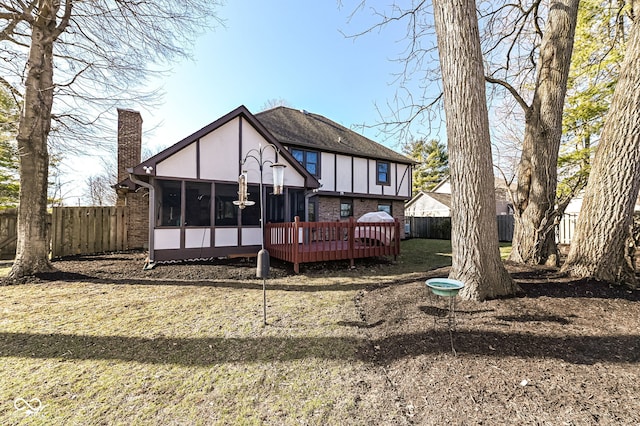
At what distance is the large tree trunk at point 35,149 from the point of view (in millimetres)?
6117

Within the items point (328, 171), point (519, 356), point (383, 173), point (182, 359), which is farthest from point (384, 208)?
point (182, 359)

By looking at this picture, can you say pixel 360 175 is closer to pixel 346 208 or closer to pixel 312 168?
pixel 346 208

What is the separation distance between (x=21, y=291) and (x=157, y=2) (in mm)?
7502

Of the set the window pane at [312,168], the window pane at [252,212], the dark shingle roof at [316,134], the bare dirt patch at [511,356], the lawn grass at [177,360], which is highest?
the dark shingle roof at [316,134]

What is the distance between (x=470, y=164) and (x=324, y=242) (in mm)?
4642

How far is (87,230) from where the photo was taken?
9523 millimetres

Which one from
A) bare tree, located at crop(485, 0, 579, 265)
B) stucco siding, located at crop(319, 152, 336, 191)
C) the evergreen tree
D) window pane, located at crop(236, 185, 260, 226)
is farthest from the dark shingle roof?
the evergreen tree

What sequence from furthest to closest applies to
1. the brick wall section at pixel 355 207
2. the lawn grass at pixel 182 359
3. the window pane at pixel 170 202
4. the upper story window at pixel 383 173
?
the upper story window at pixel 383 173, the brick wall section at pixel 355 207, the window pane at pixel 170 202, the lawn grass at pixel 182 359

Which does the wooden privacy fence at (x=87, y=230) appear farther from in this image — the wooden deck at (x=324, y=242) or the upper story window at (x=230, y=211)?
the wooden deck at (x=324, y=242)

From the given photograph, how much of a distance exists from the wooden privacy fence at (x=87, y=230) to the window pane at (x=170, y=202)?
155 inches

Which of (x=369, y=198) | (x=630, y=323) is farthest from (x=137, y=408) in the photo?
(x=369, y=198)

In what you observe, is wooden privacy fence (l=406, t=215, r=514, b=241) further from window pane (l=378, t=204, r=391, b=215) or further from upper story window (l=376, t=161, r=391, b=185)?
upper story window (l=376, t=161, r=391, b=185)

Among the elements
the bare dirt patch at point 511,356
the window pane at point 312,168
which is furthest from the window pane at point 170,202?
the window pane at point 312,168

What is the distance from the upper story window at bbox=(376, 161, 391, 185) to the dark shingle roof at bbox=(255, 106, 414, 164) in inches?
16.8
